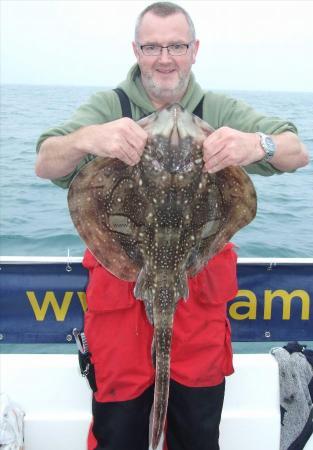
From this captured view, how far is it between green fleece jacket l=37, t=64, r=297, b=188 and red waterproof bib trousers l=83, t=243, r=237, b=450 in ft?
1.84

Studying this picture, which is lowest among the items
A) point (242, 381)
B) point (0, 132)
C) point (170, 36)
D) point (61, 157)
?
point (0, 132)

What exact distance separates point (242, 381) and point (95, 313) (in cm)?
147

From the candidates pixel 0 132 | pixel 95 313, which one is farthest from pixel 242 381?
pixel 0 132

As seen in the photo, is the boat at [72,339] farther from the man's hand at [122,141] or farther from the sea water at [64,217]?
the sea water at [64,217]

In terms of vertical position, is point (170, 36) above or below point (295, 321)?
above

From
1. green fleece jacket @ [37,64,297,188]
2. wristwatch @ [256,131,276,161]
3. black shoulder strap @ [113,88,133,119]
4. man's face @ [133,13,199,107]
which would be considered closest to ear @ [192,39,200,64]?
man's face @ [133,13,199,107]

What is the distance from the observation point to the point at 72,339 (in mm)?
4352

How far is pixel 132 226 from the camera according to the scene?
2.46m

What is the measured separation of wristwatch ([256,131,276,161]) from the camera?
252 centimetres

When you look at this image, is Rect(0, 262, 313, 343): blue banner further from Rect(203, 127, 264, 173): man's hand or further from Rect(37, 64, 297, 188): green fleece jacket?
Rect(203, 127, 264, 173): man's hand

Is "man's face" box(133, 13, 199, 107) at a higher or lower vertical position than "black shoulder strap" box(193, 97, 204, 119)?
higher

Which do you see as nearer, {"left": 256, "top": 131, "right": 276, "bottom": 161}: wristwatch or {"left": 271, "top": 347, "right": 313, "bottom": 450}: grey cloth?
{"left": 256, "top": 131, "right": 276, "bottom": 161}: wristwatch

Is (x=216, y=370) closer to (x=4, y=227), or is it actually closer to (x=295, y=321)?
(x=295, y=321)

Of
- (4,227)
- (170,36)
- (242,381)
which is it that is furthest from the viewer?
(4,227)
